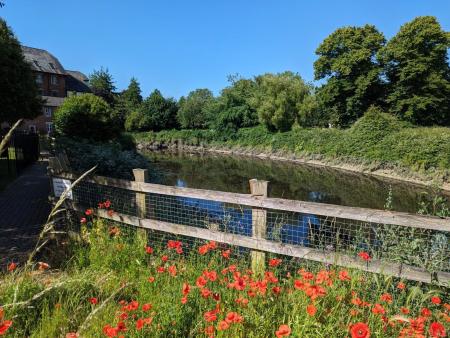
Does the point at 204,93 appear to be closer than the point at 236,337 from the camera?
No

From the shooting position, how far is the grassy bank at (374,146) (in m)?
19.7

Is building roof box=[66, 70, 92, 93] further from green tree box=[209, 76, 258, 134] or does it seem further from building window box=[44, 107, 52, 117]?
green tree box=[209, 76, 258, 134]

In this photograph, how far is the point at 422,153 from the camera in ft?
67.2

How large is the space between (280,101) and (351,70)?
843 cm

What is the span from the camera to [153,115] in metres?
52.4

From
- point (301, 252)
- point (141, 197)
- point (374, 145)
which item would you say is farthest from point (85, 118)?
point (374, 145)

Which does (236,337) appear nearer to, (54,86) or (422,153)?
(422,153)

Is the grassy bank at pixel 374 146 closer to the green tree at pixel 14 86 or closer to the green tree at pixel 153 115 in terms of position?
the green tree at pixel 153 115

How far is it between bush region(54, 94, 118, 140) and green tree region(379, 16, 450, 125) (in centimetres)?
2511

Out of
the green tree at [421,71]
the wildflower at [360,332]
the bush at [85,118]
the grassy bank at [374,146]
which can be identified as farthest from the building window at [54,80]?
the wildflower at [360,332]

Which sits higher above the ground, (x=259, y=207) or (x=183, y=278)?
(x=259, y=207)

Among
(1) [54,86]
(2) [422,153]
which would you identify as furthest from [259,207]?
(1) [54,86]

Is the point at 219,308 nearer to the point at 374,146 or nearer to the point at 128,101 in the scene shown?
the point at 374,146

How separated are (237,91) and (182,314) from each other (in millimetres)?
47103
